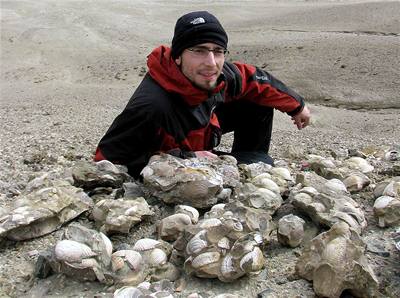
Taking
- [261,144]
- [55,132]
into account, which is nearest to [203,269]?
[261,144]

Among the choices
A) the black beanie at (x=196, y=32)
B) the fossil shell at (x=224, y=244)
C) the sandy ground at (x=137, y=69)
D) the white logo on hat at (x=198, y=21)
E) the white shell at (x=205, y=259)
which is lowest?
the sandy ground at (x=137, y=69)

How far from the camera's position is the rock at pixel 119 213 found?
105 inches

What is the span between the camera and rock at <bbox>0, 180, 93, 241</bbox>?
264 cm

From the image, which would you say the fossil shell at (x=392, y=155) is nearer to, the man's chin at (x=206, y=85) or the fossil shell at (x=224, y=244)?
the man's chin at (x=206, y=85)

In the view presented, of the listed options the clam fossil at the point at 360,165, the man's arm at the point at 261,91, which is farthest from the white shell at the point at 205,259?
the man's arm at the point at 261,91

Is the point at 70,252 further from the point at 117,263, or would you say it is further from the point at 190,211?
the point at 190,211

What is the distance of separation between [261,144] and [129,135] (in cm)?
143

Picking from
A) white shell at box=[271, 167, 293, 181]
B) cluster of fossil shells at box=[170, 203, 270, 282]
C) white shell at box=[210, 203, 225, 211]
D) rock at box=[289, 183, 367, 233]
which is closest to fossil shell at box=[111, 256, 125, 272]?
cluster of fossil shells at box=[170, 203, 270, 282]

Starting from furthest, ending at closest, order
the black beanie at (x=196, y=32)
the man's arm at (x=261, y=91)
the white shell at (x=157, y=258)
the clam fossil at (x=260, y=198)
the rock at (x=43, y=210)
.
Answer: the man's arm at (x=261, y=91)
the black beanie at (x=196, y=32)
the clam fossil at (x=260, y=198)
the rock at (x=43, y=210)
the white shell at (x=157, y=258)

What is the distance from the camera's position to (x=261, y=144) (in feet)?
14.6

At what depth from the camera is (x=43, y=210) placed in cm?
272

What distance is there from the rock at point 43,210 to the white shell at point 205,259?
867mm

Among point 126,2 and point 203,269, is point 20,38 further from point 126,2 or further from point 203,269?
point 203,269

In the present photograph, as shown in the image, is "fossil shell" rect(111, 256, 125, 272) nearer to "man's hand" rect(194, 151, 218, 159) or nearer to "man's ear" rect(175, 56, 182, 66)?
"man's hand" rect(194, 151, 218, 159)
